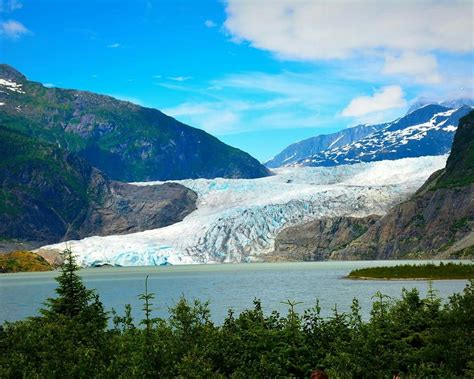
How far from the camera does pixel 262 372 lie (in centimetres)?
1923

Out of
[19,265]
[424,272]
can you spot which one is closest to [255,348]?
[424,272]

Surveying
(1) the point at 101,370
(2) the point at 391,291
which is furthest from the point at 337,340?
(2) the point at 391,291

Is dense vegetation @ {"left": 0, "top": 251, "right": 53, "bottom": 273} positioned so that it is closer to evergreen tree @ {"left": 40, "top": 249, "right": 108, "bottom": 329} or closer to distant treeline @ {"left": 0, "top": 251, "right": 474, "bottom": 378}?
evergreen tree @ {"left": 40, "top": 249, "right": 108, "bottom": 329}

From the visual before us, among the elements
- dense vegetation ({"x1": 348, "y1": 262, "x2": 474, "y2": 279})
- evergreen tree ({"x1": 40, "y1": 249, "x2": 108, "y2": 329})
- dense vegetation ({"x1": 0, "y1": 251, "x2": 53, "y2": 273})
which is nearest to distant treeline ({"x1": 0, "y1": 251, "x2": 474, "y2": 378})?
evergreen tree ({"x1": 40, "y1": 249, "x2": 108, "y2": 329})

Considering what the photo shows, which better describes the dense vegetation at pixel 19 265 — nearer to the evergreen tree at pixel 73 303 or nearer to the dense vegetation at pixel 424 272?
the dense vegetation at pixel 424 272

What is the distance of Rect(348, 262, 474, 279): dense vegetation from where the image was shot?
289ft

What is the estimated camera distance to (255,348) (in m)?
21.6

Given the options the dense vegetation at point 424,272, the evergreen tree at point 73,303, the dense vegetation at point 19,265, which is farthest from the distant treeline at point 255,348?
the dense vegetation at point 19,265

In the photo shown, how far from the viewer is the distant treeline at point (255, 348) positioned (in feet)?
61.9

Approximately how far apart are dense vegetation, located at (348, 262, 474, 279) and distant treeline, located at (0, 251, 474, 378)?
62.5 m

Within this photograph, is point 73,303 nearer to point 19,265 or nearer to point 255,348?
point 255,348

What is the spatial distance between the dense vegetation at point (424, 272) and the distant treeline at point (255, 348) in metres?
62.5

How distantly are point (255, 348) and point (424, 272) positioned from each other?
252 feet

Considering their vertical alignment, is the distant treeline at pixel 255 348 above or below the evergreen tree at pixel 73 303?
below
